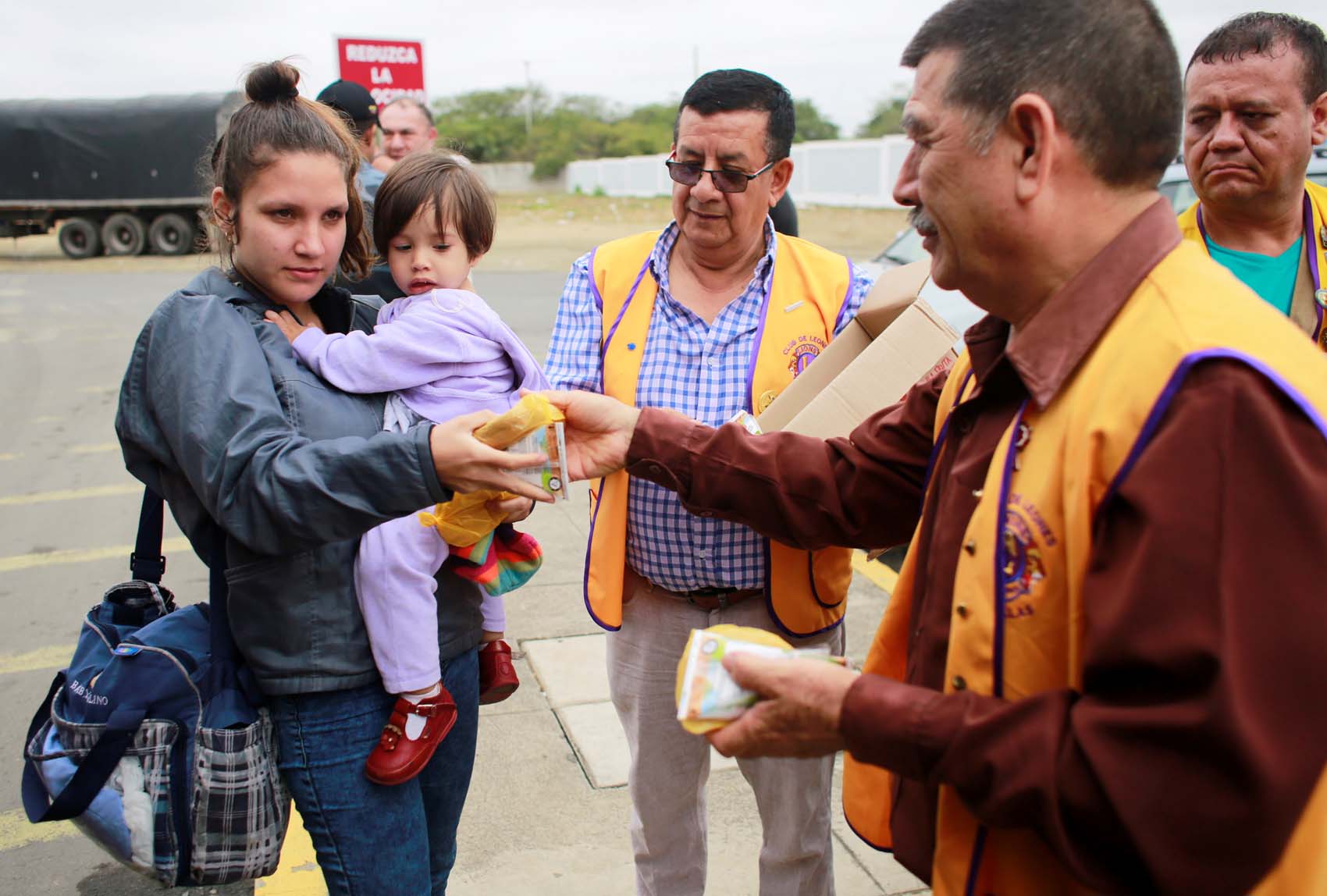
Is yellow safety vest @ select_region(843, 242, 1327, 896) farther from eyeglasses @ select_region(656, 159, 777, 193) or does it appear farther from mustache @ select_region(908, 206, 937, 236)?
eyeglasses @ select_region(656, 159, 777, 193)

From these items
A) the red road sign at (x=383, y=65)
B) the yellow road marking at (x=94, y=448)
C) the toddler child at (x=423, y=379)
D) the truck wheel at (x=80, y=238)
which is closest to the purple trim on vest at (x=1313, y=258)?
the toddler child at (x=423, y=379)

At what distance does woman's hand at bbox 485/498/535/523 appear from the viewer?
7.23 feet

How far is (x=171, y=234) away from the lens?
24.8 meters

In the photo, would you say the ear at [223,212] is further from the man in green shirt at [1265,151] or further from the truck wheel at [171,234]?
the truck wheel at [171,234]

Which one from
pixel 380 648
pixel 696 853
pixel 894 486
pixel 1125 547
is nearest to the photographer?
pixel 1125 547

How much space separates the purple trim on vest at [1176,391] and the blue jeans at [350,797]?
1.48 m

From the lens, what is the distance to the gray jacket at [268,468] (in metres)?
1.83

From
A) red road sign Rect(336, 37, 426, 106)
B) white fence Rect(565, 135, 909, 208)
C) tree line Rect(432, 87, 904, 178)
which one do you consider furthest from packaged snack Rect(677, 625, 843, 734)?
tree line Rect(432, 87, 904, 178)

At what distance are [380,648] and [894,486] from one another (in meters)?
1.10

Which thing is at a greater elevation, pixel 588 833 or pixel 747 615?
pixel 747 615

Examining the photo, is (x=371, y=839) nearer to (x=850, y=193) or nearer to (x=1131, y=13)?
Result: (x=1131, y=13)

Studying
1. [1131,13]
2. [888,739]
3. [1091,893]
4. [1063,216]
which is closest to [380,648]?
[888,739]

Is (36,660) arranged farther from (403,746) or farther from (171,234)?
(171,234)

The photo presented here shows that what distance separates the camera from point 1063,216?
1.48m
